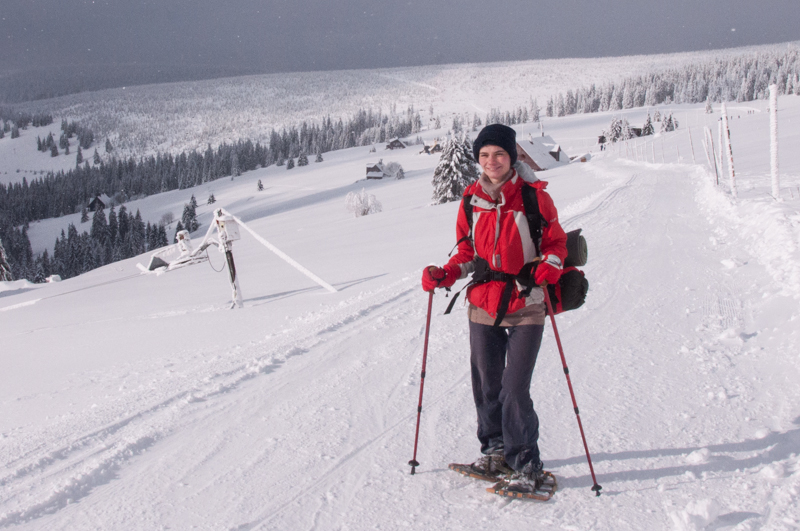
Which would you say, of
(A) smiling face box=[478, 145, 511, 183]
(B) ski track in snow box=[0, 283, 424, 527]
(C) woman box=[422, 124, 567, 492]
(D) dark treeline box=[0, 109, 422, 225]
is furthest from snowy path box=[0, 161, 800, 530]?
(D) dark treeline box=[0, 109, 422, 225]

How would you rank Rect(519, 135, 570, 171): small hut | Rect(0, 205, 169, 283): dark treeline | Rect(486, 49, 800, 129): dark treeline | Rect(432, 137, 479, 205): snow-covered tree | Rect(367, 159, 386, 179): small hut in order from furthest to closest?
Rect(486, 49, 800, 129): dark treeline, Rect(0, 205, 169, 283): dark treeline, Rect(367, 159, 386, 179): small hut, Rect(519, 135, 570, 171): small hut, Rect(432, 137, 479, 205): snow-covered tree

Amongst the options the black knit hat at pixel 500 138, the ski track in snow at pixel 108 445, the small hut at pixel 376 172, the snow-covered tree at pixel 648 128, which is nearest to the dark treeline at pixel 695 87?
the snow-covered tree at pixel 648 128

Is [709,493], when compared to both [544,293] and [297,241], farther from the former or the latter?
[297,241]

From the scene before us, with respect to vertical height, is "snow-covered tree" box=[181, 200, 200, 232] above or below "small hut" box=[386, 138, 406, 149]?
below

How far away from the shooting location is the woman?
2887 millimetres

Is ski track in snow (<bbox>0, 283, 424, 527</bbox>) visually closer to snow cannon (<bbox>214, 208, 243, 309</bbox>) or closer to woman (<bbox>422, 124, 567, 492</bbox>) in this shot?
woman (<bbox>422, 124, 567, 492</bbox>)

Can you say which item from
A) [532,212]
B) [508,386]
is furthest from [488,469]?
[532,212]

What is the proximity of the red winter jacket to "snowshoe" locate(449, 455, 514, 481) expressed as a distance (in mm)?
943

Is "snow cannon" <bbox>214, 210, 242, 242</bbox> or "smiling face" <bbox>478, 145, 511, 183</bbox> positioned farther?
"snow cannon" <bbox>214, 210, 242, 242</bbox>

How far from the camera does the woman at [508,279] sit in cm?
289

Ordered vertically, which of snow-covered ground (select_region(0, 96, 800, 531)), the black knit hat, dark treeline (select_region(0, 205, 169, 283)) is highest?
the black knit hat

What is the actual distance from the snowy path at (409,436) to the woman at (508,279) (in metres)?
0.47

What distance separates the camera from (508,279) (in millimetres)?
2916

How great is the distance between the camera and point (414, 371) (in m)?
5.09
